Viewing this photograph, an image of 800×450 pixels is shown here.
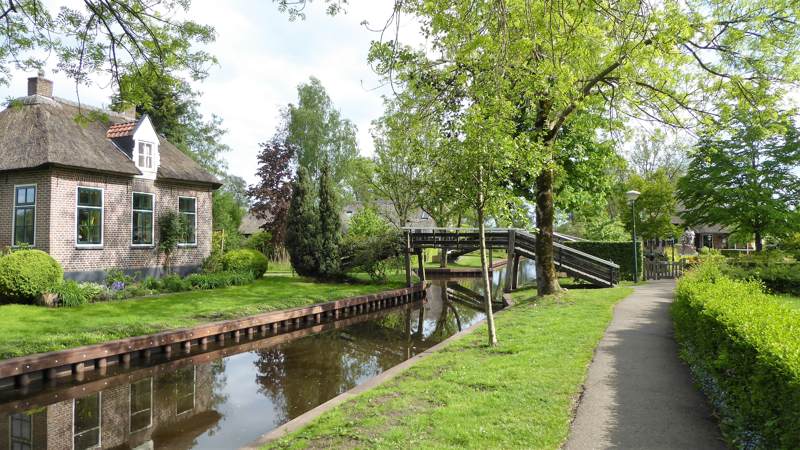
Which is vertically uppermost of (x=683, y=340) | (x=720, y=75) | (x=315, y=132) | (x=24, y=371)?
(x=315, y=132)

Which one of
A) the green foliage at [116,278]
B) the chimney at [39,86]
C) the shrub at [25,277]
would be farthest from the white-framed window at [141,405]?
the chimney at [39,86]

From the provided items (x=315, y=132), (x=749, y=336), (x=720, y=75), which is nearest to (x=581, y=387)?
(x=749, y=336)

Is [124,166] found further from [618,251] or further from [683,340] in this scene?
[618,251]

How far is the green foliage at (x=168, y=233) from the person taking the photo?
19.9 metres

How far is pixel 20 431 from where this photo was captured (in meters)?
7.25

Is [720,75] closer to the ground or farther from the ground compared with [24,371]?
farther from the ground

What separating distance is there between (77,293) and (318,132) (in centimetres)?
2848

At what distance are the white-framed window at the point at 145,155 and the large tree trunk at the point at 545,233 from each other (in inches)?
594

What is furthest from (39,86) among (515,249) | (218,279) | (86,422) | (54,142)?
(515,249)

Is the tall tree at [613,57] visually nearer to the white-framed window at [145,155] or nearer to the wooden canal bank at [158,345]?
the wooden canal bank at [158,345]

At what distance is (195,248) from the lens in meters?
21.5

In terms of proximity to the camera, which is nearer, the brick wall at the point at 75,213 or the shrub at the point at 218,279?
the brick wall at the point at 75,213

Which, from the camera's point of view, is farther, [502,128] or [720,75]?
[720,75]

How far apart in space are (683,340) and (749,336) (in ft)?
12.5
